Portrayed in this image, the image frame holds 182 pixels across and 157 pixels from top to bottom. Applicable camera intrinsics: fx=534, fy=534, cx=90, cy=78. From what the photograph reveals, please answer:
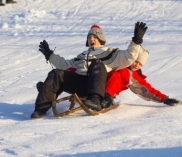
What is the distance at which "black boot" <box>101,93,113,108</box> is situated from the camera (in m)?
5.23

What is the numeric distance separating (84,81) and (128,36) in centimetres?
487

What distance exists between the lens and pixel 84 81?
542 cm

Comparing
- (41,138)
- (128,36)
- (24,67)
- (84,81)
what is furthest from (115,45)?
(41,138)

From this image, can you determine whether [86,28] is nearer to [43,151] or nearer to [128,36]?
[128,36]

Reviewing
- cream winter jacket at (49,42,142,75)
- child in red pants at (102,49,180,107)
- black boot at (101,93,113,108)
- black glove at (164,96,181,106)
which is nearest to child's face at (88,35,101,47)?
cream winter jacket at (49,42,142,75)

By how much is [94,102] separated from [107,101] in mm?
197

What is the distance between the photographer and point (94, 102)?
511cm

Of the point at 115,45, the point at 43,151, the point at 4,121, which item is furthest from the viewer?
the point at 115,45

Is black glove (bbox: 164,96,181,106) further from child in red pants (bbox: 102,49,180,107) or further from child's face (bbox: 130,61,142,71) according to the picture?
child's face (bbox: 130,61,142,71)

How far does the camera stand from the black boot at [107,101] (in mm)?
5233

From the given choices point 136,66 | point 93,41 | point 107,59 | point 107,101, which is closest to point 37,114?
point 107,101

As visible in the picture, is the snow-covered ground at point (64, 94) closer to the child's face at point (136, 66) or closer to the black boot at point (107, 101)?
the black boot at point (107, 101)

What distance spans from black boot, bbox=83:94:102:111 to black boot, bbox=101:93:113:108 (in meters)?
0.06

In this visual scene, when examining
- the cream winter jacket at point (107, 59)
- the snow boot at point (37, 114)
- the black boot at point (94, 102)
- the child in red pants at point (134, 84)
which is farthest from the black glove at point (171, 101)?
the snow boot at point (37, 114)
